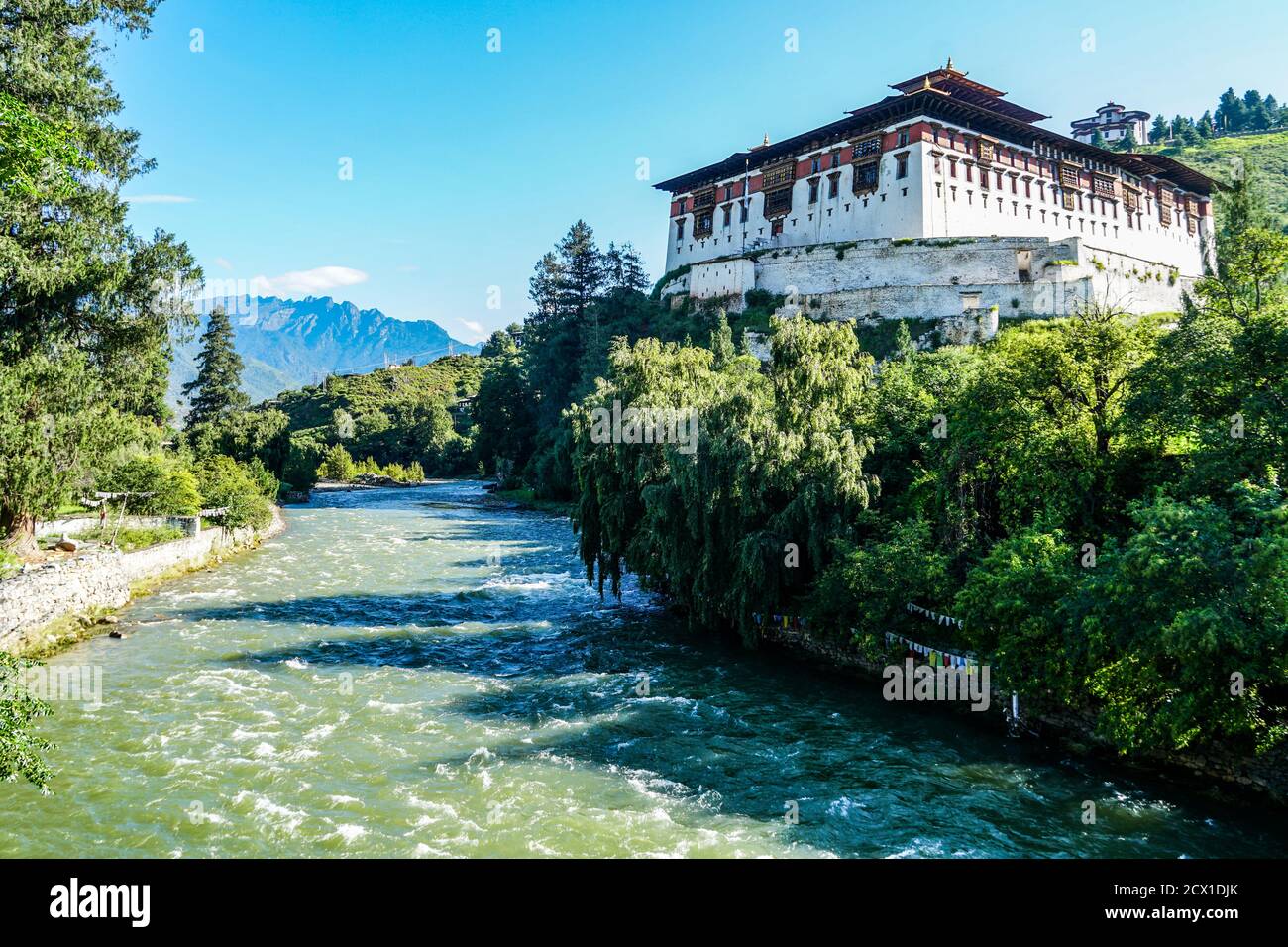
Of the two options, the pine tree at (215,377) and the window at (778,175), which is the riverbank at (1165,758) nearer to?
the window at (778,175)

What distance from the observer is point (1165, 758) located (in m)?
16.7

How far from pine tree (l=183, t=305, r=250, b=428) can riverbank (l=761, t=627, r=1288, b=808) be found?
236 ft

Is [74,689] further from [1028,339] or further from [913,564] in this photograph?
[1028,339]

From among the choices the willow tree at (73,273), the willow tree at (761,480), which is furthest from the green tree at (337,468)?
the willow tree at (761,480)

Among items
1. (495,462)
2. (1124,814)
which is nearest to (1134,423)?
(1124,814)

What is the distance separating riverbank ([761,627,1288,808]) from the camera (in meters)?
15.3

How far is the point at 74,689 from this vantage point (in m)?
21.2

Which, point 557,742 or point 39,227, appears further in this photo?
point 39,227

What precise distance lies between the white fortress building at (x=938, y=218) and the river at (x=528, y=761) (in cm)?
4331

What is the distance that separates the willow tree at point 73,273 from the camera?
26250mm

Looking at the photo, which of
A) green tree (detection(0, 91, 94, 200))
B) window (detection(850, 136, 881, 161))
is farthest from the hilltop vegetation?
window (detection(850, 136, 881, 161))

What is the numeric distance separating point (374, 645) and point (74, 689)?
312 inches

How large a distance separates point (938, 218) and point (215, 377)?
217 ft

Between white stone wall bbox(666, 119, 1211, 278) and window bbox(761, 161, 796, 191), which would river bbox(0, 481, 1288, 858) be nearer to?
white stone wall bbox(666, 119, 1211, 278)
